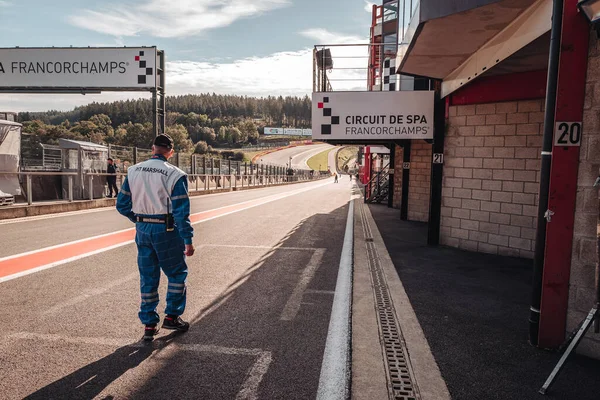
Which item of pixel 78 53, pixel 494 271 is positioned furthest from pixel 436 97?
pixel 78 53

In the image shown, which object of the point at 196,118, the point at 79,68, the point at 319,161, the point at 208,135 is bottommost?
the point at 319,161

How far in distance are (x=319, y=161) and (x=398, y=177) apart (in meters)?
120

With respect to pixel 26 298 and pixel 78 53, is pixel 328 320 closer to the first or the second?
pixel 26 298

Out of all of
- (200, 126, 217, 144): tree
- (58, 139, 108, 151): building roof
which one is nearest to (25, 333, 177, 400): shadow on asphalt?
(58, 139, 108, 151): building roof

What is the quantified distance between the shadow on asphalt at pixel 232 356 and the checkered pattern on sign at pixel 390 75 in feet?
24.0

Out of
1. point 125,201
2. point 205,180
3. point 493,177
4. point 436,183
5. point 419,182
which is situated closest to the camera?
point 125,201

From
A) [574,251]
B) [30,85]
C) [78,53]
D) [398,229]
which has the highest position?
[78,53]

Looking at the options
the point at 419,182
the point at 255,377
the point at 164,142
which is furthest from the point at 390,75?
the point at 255,377

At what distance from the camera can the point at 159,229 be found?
3221 millimetres

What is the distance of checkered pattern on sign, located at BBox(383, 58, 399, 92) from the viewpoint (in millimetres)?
10347

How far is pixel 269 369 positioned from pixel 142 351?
3.31ft

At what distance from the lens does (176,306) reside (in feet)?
10.9

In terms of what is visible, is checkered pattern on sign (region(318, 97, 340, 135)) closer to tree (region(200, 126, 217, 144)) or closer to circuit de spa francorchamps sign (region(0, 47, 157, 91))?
circuit de spa francorchamps sign (region(0, 47, 157, 91))

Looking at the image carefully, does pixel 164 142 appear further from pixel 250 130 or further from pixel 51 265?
pixel 250 130
